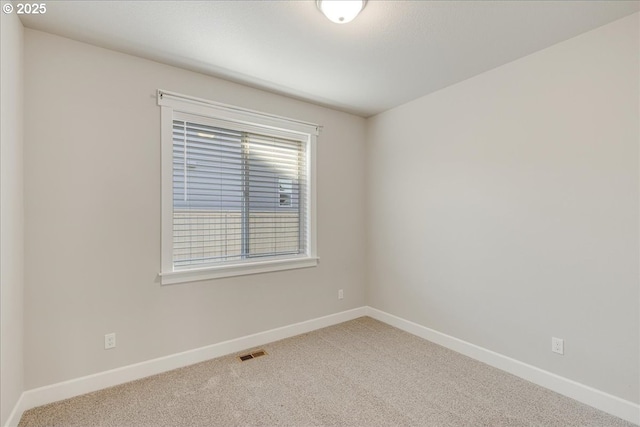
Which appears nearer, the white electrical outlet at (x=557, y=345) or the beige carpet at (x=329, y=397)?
the beige carpet at (x=329, y=397)

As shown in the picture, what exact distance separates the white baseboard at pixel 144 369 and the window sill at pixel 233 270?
610mm

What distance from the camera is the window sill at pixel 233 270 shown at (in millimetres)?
2516

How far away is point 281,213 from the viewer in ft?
10.7

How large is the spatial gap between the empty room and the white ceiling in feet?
0.06

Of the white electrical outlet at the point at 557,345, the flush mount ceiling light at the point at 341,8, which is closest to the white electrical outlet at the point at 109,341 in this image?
the flush mount ceiling light at the point at 341,8

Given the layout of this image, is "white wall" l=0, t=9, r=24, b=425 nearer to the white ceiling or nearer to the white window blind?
the white ceiling

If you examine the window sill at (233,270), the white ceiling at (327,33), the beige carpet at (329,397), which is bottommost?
the beige carpet at (329,397)

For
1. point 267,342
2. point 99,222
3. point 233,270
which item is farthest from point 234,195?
point 267,342

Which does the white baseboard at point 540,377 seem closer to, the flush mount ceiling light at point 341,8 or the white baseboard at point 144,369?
the white baseboard at point 144,369

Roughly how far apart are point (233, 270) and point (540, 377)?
103 inches

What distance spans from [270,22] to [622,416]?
335 centimetres

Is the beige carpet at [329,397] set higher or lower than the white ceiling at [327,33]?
lower

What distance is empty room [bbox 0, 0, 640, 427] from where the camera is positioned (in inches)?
74.8

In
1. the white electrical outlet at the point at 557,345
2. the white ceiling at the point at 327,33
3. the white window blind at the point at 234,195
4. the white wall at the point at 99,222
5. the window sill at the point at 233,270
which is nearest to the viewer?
the white ceiling at the point at 327,33
